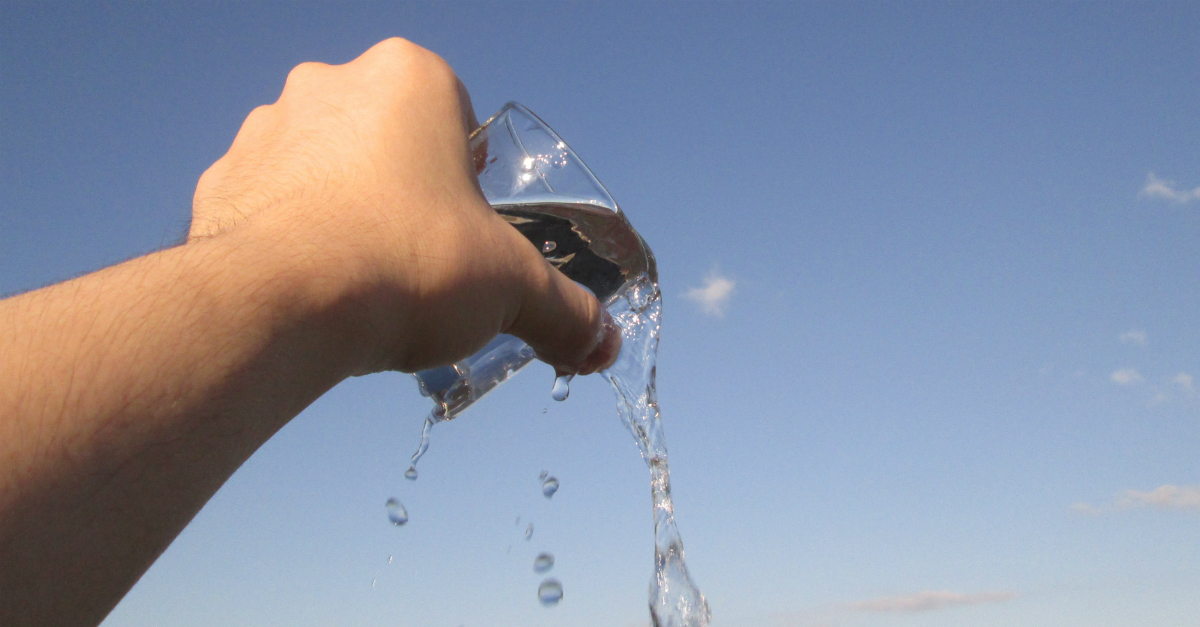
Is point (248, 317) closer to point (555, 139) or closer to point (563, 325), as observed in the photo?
point (563, 325)

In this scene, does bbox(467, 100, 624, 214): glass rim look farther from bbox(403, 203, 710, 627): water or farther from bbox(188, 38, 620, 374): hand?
bbox(188, 38, 620, 374): hand

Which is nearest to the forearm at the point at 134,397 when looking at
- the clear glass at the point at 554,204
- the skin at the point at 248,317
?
the skin at the point at 248,317

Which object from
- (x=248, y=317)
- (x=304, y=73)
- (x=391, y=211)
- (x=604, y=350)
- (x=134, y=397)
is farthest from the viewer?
(x=604, y=350)

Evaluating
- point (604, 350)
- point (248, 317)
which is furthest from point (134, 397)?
point (604, 350)

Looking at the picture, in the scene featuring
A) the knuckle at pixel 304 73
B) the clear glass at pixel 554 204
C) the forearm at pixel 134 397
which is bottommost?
the forearm at pixel 134 397

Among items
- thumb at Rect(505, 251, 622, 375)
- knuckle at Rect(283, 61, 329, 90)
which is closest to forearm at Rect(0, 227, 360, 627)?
thumb at Rect(505, 251, 622, 375)

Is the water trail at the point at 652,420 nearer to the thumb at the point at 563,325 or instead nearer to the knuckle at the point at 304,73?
the thumb at the point at 563,325

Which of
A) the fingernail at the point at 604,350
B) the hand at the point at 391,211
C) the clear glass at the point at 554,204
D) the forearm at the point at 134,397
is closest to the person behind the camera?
the forearm at the point at 134,397

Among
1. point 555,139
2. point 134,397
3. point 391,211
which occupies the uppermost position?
point 555,139
